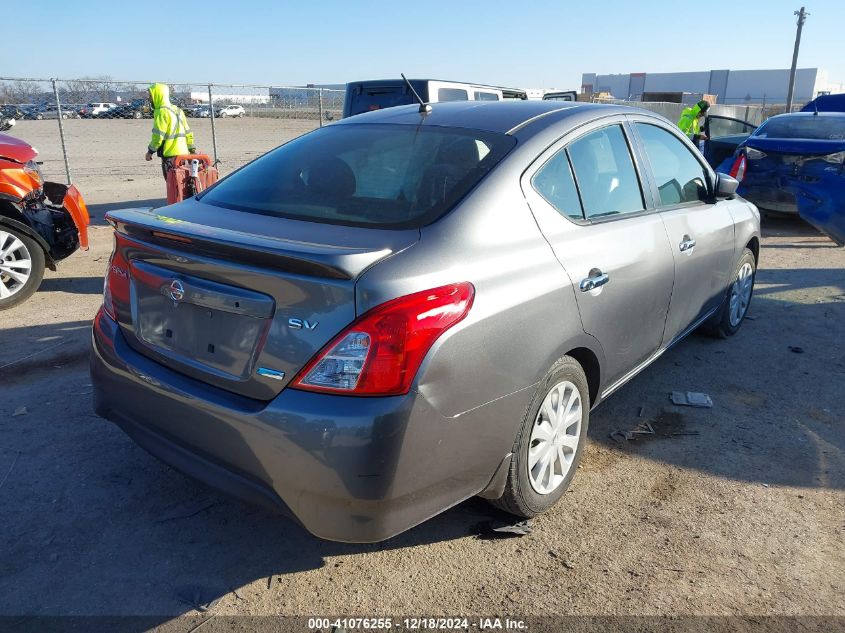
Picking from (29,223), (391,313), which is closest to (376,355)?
(391,313)

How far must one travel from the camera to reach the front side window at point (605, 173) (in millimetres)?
3207

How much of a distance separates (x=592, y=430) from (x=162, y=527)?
2.37 meters

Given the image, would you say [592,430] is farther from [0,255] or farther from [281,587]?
[0,255]

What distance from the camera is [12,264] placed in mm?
5891

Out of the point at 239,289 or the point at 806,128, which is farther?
the point at 806,128

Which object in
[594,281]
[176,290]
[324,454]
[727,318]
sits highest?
[176,290]

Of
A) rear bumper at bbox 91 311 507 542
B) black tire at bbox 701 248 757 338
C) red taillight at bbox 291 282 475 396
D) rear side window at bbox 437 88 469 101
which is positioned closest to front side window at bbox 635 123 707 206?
black tire at bbox 701 248 757 338

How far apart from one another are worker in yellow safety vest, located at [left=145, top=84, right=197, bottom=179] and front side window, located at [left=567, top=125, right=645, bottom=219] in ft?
22.1

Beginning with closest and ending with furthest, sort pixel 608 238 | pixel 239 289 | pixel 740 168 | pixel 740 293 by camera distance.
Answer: pixel 239 289 → pixel 608 238 → pixel 740 293 → pixel 740 168

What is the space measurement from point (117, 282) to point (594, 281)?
2.09 m

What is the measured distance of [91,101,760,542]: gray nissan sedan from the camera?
2168 mm

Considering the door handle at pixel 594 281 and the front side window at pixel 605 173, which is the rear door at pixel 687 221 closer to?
the front side window at pixel 605 173

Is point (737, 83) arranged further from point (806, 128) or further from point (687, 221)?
point (687, 221)

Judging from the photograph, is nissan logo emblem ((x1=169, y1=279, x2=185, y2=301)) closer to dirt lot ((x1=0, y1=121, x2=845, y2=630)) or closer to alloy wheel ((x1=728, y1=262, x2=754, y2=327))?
dirt lot ((x1=0, y1=121, x2=845, y2=630))
